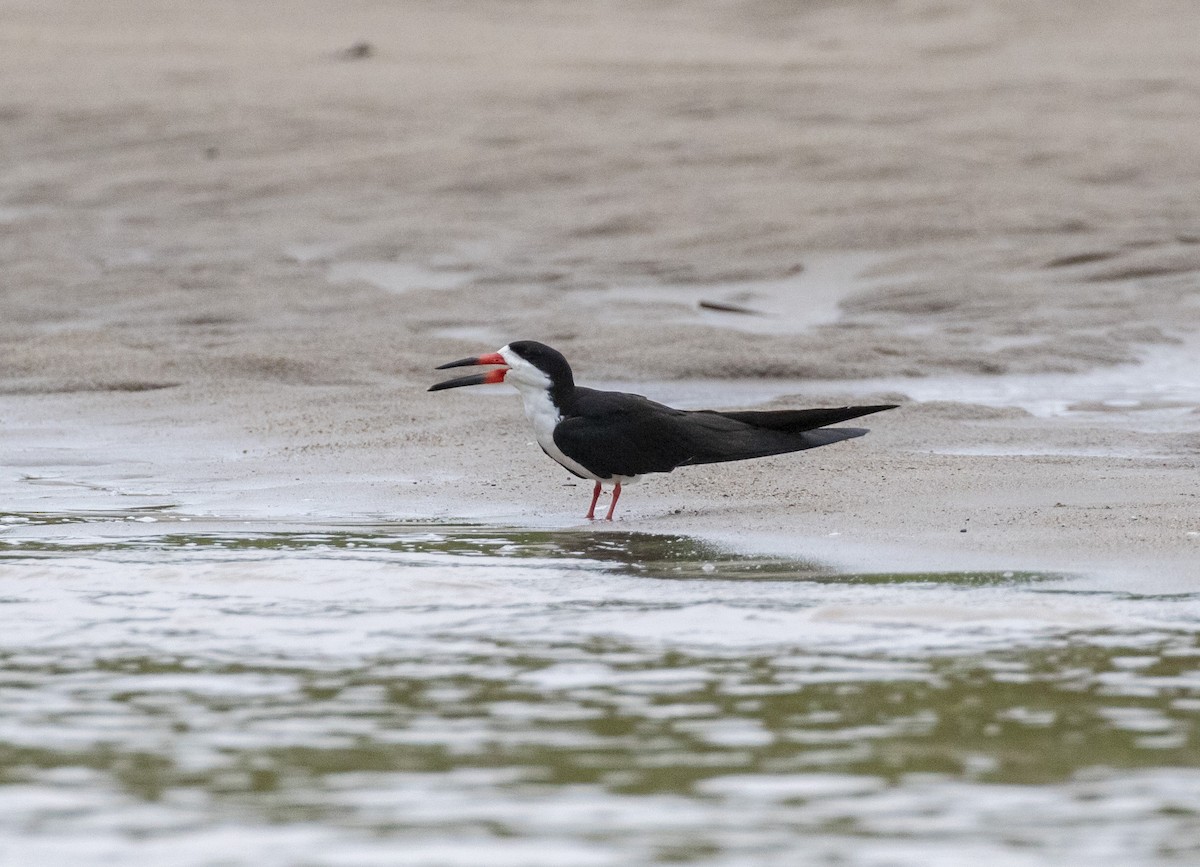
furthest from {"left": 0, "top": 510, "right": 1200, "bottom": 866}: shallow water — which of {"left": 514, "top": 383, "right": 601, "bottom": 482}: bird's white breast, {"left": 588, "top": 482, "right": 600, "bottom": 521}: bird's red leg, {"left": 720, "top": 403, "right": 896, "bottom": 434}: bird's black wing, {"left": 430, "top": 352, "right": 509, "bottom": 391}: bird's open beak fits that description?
{"left": 430, "top": 352, "right": 509, "bottom": 391}: bird's open beak

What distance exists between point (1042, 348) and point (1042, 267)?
156cm

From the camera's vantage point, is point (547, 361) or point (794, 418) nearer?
point (794, 418)

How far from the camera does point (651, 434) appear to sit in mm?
6762

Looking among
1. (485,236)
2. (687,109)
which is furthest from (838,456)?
(687,109)

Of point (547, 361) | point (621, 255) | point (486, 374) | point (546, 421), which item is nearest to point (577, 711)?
point (546, 421)

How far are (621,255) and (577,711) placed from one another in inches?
315

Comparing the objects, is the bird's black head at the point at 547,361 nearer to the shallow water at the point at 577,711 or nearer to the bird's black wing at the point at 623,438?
the bird's black wing at the point at 623,438

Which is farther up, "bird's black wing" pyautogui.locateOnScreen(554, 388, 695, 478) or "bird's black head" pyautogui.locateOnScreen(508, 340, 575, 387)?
"bird's black head" pyautogui.locateOnScreen(508, 340, 575, 387)

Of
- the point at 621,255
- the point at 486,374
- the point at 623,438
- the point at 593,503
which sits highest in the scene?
the point at 621,255

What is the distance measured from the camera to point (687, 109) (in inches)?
578

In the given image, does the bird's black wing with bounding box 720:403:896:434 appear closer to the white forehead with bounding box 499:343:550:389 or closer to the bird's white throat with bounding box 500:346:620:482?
the bird's white throat with bounding box 500:346:620:482

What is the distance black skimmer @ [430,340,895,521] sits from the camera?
6.70 metres

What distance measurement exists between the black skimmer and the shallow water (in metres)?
0.81

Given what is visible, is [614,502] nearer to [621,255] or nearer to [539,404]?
[539,404]
